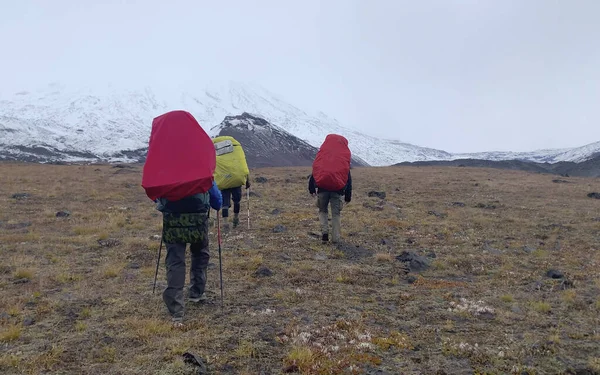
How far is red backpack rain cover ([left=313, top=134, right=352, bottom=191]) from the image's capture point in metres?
13.0

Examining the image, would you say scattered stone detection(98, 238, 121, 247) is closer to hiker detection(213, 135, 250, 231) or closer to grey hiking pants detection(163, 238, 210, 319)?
hiker detection(213, 135, 250, 231)

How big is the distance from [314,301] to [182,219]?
2.91 m

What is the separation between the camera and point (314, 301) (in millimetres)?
8461

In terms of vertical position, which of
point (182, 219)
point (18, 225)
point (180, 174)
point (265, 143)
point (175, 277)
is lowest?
point (18, 225)

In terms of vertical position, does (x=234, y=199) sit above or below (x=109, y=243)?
above

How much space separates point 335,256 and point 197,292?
4.97 metres

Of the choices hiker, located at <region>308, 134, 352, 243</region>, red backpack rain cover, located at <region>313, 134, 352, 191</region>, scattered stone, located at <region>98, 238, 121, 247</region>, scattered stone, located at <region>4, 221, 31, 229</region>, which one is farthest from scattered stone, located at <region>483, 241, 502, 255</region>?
scattered stone, located at <region>4, 221, 31, 229</region>

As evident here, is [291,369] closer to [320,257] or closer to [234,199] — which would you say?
[320,257]

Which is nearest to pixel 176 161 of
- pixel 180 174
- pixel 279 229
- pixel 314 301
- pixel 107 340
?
pixel 180 174

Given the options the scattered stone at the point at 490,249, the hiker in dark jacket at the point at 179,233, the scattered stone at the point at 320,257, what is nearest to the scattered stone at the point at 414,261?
the scattered stone at the point at 320,257

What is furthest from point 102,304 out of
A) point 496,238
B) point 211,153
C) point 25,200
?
point 25,200

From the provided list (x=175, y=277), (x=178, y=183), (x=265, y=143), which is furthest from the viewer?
(x=265, y=143)

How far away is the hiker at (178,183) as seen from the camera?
284 inches

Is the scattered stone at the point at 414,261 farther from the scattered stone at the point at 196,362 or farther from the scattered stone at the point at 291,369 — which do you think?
the scattered stone at the point at 196,362
